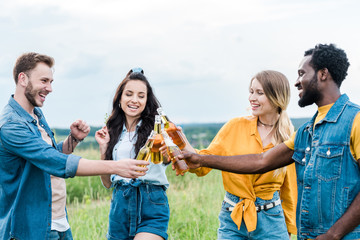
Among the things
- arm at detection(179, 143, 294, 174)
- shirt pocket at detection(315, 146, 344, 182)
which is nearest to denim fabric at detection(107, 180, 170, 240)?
arm at detection(179, 143, 294, 174)

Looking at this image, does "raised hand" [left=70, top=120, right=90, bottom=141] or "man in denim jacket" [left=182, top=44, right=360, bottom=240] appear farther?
"raised hand" [left=70, top=120, right=90, bottom=141]

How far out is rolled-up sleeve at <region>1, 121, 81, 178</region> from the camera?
3121 mm

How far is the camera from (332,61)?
293 centimetres

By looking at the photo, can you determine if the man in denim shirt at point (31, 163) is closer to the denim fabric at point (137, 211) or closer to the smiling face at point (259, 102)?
the denim fabric at point (137, 211)

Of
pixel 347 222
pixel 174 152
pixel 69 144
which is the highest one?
→ pixel 69 144

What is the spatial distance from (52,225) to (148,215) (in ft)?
2.46

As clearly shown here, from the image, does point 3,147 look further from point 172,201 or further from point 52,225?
point 172,201

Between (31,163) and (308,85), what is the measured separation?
6.59ft

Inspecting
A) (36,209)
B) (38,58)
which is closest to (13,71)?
(38,58)

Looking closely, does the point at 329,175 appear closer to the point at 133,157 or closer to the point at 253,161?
the point at 253,161

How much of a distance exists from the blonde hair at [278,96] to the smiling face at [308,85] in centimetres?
74

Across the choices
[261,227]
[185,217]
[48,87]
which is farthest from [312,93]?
[185,217]

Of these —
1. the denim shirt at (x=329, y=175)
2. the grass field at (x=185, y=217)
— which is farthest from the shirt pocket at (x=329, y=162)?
the grass field at (x=185, y=217)

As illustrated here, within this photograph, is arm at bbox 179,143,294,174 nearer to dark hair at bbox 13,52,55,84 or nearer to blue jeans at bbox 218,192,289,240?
blue jeans at bbox 218,192,289,240
